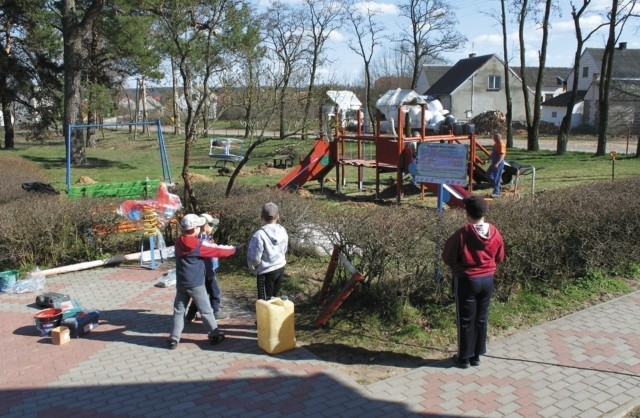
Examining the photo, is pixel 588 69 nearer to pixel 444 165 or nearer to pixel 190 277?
pixel 444 165

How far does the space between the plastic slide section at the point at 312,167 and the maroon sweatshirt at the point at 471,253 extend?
10.5m

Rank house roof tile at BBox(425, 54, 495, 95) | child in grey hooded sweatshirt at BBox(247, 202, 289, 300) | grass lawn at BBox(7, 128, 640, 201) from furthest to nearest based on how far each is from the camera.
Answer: house roof tile at BBox(425, 54, 495, 95) < grass lawn at BBox(7, 128, 640, 201) < child in grey hooded sweatshirt at BBox(247, 202, 289, 300)

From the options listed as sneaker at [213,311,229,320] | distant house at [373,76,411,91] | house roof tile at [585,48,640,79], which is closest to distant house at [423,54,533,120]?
house roof tile at [585,48,640,79]

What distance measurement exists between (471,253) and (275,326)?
6.08ft

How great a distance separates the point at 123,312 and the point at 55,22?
2946 cm

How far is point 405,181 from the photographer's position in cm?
1662

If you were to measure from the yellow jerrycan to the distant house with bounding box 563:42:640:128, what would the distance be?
43686mm

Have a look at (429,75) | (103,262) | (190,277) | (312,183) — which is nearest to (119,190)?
(103,262)

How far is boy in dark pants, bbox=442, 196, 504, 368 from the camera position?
4.78m

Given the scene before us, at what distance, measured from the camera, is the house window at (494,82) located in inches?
2312

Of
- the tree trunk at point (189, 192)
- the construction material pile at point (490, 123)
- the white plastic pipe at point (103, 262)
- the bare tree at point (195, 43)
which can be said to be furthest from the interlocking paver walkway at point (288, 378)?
the construction material pile at point (490, 123)

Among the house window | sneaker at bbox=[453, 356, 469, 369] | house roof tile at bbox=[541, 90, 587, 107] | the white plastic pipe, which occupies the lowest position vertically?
sneaker at bbox=[453, 356, 469, 369]

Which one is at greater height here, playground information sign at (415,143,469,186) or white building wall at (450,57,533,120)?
white building wall at (450,57,533,120)

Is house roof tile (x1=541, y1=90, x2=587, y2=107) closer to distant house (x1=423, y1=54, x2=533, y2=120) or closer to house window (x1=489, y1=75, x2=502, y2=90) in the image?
distant house (x1=423, y1=54, x2=533, y2=120)
